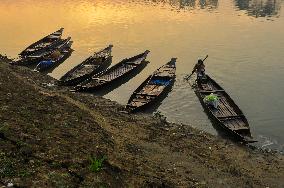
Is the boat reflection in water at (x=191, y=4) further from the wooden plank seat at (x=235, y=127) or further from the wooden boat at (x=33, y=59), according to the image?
the wooden plank seat at (x=235, y=127)

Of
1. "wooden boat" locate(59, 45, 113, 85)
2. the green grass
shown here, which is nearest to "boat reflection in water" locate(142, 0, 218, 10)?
"wooden boat" locate(59, 45, 113, 85)

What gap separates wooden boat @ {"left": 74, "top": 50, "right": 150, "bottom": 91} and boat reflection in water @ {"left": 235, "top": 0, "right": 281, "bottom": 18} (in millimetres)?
34359

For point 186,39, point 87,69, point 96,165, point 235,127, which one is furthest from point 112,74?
point 96,165

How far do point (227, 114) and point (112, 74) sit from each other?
39.1ft

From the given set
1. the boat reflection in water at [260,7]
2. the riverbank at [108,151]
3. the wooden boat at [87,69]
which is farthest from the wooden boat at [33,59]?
the boat reflection in water at [260,7]

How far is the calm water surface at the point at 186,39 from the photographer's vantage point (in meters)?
28.2

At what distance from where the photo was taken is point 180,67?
3666cm

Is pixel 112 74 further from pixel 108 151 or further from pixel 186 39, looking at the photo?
pixel 108 151

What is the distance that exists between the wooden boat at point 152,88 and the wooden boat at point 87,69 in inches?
210

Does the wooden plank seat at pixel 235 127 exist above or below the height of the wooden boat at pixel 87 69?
below

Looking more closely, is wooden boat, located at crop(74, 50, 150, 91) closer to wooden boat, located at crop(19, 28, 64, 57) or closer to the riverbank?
the riverbank

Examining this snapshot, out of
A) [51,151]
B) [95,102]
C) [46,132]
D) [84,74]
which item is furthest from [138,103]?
[51,151]

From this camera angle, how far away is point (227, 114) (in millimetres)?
24578

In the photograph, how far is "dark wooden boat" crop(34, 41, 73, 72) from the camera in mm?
34694
